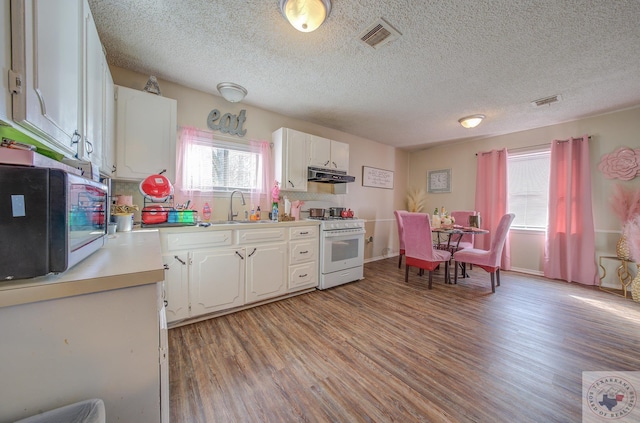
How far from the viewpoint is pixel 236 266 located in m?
2.27

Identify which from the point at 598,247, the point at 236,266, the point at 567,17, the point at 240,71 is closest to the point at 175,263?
the point at 236,266

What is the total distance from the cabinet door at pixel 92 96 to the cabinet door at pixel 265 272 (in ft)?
4.61

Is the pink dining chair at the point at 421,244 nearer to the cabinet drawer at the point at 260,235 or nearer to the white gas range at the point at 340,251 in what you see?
the white gas range at the point at 340,251

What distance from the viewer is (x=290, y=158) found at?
3.03m

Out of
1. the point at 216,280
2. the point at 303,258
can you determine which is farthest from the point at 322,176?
the point at 216,280

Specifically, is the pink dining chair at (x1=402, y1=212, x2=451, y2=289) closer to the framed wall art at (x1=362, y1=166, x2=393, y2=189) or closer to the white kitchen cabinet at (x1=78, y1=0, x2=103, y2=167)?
the framed wall art at (x1=362, y1=166, x2=393, y2=189)

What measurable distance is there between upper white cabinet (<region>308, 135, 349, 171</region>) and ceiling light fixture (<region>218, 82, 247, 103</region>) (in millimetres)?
1058

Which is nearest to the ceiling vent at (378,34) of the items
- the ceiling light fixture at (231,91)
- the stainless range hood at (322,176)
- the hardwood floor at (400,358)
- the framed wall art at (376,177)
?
the ceiling light fixture at (231,91)

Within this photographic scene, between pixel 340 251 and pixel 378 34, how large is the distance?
2.38 meters

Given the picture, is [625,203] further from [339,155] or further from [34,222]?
[34,222]

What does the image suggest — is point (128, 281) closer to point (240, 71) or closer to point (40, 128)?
point (40, 128)

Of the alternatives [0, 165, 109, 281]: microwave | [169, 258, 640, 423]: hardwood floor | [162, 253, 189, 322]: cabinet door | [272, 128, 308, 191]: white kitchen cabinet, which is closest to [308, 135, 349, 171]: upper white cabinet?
[272, 128, 308, 191]: white kitchen cabinet

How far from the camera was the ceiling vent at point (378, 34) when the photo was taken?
64.4 inches

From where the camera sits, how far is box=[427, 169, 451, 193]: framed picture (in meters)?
4.77
